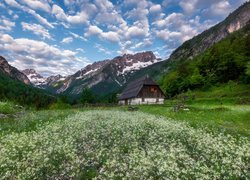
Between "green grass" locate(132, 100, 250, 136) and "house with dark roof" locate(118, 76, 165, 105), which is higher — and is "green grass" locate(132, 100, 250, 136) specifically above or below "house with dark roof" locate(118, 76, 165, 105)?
below

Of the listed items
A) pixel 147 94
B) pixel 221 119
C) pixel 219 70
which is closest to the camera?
pixel 221 119

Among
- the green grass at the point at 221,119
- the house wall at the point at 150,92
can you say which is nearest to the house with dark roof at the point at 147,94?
the house wall at the point at 150,92

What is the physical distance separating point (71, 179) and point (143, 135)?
7248 millimetres

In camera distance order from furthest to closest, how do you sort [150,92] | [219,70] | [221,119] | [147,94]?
1. [219,70]
2. [150,92]
3. [147,94]
4. [221,119]

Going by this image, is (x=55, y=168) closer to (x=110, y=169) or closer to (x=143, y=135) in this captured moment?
(x=110, y=169)

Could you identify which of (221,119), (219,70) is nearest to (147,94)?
(219,70)

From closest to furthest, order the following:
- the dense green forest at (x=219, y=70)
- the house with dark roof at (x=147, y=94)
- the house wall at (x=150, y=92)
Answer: the house with dark roof at (x=147, y=94)
the house wall at (x=150, y=92)
the dense green forest at (x=219, y=70)

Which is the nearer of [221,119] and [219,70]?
[221,119]

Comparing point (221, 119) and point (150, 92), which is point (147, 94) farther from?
point (221, 119)

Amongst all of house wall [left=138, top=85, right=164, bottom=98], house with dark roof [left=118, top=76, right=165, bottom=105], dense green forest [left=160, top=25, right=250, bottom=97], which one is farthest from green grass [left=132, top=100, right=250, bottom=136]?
dense green forest [left=160, top=25, right=250, bottom=97]

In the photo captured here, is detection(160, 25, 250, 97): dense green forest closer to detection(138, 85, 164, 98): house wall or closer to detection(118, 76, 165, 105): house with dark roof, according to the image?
detection(138, 85, 164, 98): house wall

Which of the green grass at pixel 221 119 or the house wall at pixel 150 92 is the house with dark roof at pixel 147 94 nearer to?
the house wall at pixel 150 92

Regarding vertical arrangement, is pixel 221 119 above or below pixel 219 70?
below

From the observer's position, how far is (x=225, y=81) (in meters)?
99.1
